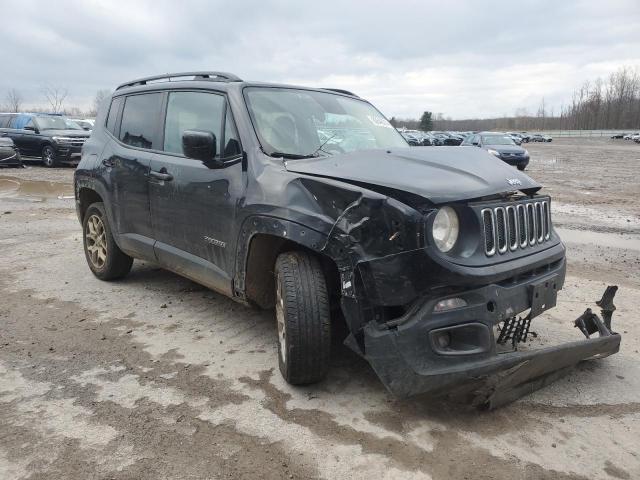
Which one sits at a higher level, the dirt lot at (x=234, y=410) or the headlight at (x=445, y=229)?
the headlight at (x=445, y=229)

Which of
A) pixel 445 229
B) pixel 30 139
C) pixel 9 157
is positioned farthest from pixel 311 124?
pixel 30 139

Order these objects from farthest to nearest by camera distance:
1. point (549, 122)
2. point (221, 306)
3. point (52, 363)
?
1. point (549, 122)
2. point (221, 306)
3. point (52, 363)

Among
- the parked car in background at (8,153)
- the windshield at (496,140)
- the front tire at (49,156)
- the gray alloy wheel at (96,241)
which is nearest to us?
the gray alloy wheel at (96,241)

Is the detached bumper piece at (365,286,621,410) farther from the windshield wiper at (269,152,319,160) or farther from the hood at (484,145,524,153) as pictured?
the hood at (484,145,524,153)

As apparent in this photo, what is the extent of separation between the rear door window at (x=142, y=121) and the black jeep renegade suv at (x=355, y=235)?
6 cm

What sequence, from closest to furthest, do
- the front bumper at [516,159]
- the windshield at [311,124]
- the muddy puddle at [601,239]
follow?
1. the windshield at [311,124]
2. the muddy puddle at [601,239]
3. the front bumper at [516,159]

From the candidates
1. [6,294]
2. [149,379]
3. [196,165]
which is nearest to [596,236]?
[196,165]

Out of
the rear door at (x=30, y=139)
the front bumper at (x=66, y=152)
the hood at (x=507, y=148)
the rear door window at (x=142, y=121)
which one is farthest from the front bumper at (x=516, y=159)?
the rear door window at (x=142, y=121)

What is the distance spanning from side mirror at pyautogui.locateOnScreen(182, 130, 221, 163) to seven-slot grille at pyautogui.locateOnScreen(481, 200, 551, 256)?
1875mm

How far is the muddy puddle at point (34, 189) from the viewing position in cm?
1255

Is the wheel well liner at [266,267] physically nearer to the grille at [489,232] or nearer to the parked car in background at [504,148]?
the grille at [489,232]

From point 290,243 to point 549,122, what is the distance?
143346 millimetres

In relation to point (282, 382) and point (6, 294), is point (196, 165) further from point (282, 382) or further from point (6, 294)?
point (6, 294)

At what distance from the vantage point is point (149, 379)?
3.57 meters
